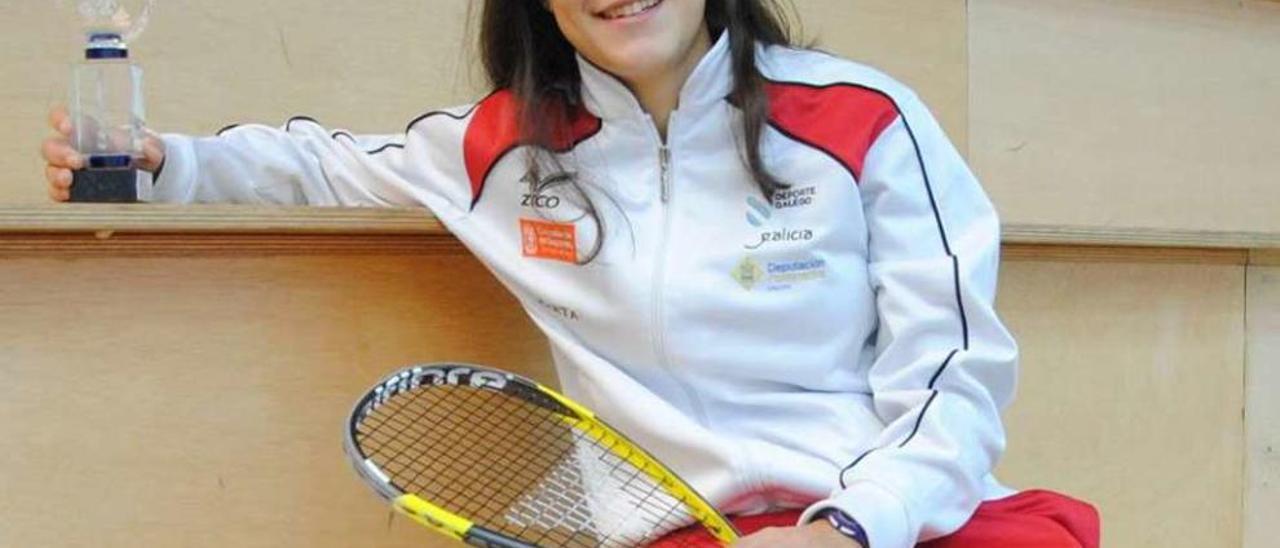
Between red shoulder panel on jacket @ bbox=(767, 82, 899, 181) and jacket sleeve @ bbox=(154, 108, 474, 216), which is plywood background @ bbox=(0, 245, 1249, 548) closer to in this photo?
jacket sleeve @ bbox=(154, 108, 474, 216)

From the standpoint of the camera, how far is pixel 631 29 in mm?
1017

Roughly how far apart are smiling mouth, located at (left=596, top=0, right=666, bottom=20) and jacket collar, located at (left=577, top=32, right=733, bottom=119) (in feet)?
0.16

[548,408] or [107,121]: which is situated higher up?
[107,121]

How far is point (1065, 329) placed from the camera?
146 centimetres

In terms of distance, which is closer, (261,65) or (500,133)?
(500,133)

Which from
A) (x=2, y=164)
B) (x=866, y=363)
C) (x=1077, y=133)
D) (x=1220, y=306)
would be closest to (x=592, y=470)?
(x=866, y=363)

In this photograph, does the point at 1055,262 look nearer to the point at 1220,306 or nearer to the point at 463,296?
the point at 1220,306

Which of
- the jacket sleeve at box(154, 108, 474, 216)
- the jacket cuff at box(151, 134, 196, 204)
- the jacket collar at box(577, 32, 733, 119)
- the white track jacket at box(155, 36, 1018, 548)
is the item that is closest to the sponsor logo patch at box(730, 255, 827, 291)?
the white track jacket at box(155, 36, 1018, 548)

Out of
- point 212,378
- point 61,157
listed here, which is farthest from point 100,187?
point 212,378

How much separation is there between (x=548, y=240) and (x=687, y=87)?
0.15 meters

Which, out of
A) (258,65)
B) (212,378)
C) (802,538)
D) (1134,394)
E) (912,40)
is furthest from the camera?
(912,40)

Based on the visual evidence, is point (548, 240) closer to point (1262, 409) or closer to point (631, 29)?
point (631, 29)

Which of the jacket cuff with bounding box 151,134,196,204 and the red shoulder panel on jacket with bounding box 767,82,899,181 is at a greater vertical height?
the red shoulder panel on jacket with bounding box 767,82,899,181

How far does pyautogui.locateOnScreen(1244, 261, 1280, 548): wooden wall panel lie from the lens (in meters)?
1.59
